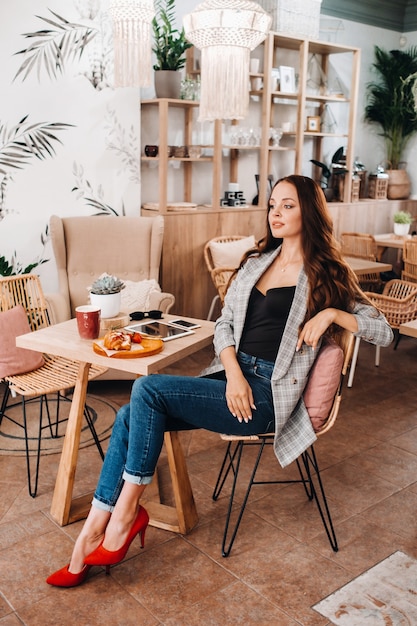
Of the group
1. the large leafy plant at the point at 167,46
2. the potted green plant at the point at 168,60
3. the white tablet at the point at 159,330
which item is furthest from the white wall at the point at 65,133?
the white tablet at the point at 159,330

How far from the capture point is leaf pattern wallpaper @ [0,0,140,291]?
421cm

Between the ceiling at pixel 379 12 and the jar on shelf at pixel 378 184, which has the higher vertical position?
the ceiling at pixel 379 12

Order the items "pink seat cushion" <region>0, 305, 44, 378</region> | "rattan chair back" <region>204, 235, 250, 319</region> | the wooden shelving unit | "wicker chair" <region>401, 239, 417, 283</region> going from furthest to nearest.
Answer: "wicker chair" <region>401, 239, 417, 283</region> → the wooden shelving unit → "rattan chair back" <region>204, 235, 250, 319</region> → "pink seat cushion" <region>0, 305, 44, 378</region>

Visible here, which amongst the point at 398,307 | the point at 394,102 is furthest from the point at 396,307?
the point at 394,102

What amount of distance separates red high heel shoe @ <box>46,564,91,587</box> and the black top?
3.16 feet

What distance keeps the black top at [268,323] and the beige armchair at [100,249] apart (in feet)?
5.68

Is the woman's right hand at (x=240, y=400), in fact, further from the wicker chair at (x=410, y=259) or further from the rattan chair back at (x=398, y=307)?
the wicker chair at (x=410, y=259)

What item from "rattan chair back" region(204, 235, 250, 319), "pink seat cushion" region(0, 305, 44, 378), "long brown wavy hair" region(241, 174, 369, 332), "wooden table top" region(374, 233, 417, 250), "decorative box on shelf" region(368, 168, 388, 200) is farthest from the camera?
"decorative box on shelf" region(368, 168, 388, 200)

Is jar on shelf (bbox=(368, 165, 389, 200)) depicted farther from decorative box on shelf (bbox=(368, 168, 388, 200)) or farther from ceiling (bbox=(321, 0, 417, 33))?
ceiling (bbox=(321, 0, 417, 33))

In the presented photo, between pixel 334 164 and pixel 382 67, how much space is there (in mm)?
1416

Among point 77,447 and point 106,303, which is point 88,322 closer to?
point 106,303

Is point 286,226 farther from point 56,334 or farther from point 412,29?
point 412,29

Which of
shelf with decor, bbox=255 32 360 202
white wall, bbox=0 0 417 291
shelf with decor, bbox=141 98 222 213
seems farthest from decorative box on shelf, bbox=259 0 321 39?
white wall, bbox=0 0 417 291

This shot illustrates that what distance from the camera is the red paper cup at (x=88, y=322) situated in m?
2.52
